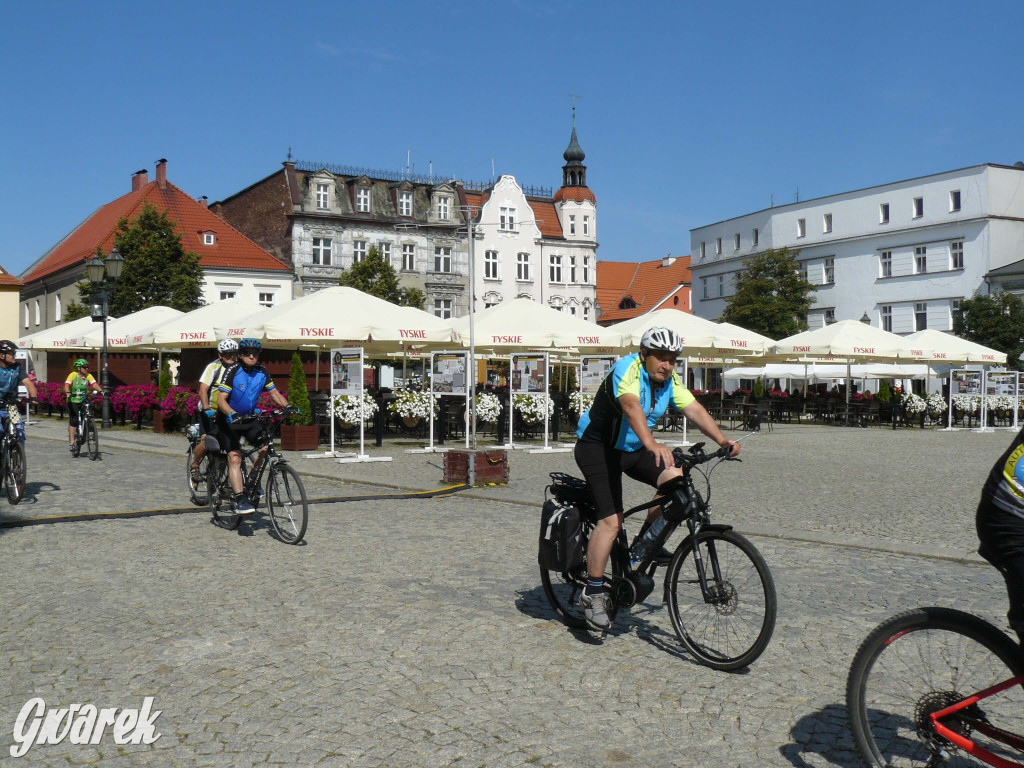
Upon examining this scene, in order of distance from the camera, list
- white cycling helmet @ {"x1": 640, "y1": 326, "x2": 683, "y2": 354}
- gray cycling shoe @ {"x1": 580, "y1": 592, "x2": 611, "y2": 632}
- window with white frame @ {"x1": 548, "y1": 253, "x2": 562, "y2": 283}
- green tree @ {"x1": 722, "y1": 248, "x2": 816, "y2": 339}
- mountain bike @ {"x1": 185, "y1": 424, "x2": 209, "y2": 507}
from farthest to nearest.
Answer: window with white frame @ {"x1": 548, "y1": 253, "x2": 562, "y2": 283}
green tree @ {"x1": 722, "y1": 248, "x2": 816, "y2": 339}
mountain bike @ {"x1": 185, "y1": 424, "x2": 209, "y2": 507}
gray cycling shoe @ {"x1": 580, "y1": 592, "x2": 611, "y2": 632}
white cycling helmet @ {"x1": 640, "y1": 326, "x2": 683, "y2": 354}

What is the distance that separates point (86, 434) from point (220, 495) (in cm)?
887

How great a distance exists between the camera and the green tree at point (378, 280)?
50.6m

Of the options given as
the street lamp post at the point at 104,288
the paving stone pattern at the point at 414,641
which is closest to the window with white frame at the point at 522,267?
the street lamp post at the point at 104,288

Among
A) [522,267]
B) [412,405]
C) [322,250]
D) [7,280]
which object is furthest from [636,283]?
[412,405]

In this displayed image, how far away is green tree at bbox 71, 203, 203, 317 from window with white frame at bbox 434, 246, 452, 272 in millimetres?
25456

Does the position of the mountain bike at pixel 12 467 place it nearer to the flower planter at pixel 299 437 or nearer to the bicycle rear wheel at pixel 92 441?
the bicycle rear wheel at pixel 92 441

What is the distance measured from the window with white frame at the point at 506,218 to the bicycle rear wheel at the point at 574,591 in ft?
211

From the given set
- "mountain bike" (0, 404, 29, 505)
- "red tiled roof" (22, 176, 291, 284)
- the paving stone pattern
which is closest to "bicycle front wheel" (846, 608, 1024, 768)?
the paving stone pattern

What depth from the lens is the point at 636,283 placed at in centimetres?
9400

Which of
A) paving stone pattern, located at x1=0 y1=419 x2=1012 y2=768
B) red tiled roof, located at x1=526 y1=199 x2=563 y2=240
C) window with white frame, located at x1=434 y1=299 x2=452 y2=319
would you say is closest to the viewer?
paving stone pattern, located at x1=0 y1=419 x2=1012 y2=768

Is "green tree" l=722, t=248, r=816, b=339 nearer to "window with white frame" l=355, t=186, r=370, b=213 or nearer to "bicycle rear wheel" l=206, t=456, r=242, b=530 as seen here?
"window with white frame" l=355, t=186, r=370, b=213

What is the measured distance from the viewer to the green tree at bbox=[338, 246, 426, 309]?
50.6 meters

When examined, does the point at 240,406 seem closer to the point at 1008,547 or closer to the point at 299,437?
the point at 1008,547

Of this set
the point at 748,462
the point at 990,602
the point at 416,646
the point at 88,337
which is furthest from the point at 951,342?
the point at 416,646
